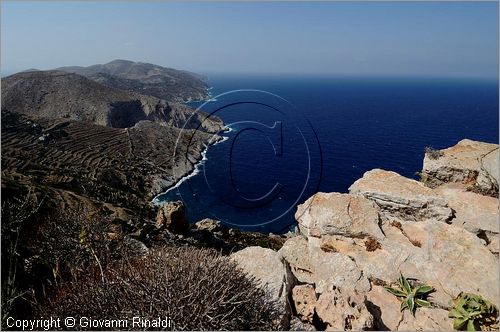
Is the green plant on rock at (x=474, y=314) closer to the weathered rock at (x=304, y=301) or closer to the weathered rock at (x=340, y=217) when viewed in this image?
the weathered rock at (x=340, y=217)

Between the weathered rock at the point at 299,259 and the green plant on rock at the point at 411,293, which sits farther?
the weathered rock at the point at 299,259

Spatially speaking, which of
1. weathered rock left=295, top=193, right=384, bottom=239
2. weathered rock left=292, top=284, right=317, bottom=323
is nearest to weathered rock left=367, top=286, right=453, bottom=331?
weathered rock left=292, top=284, right=317, bottom=323

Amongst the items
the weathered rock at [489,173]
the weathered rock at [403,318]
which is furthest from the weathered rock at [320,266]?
the weathered rock at [489,173]

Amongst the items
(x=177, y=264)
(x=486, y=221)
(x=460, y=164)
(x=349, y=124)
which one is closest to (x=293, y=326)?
(x=177, y=264)

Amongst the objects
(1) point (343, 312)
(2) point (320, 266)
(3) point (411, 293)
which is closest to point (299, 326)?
(1) point (343, 312)

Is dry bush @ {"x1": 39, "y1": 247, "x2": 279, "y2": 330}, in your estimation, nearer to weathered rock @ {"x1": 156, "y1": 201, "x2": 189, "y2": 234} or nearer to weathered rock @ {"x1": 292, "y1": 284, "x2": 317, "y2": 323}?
weathered rock @ {"x1": 292, "y1": 284, "x2": 317, "y2": 323}
